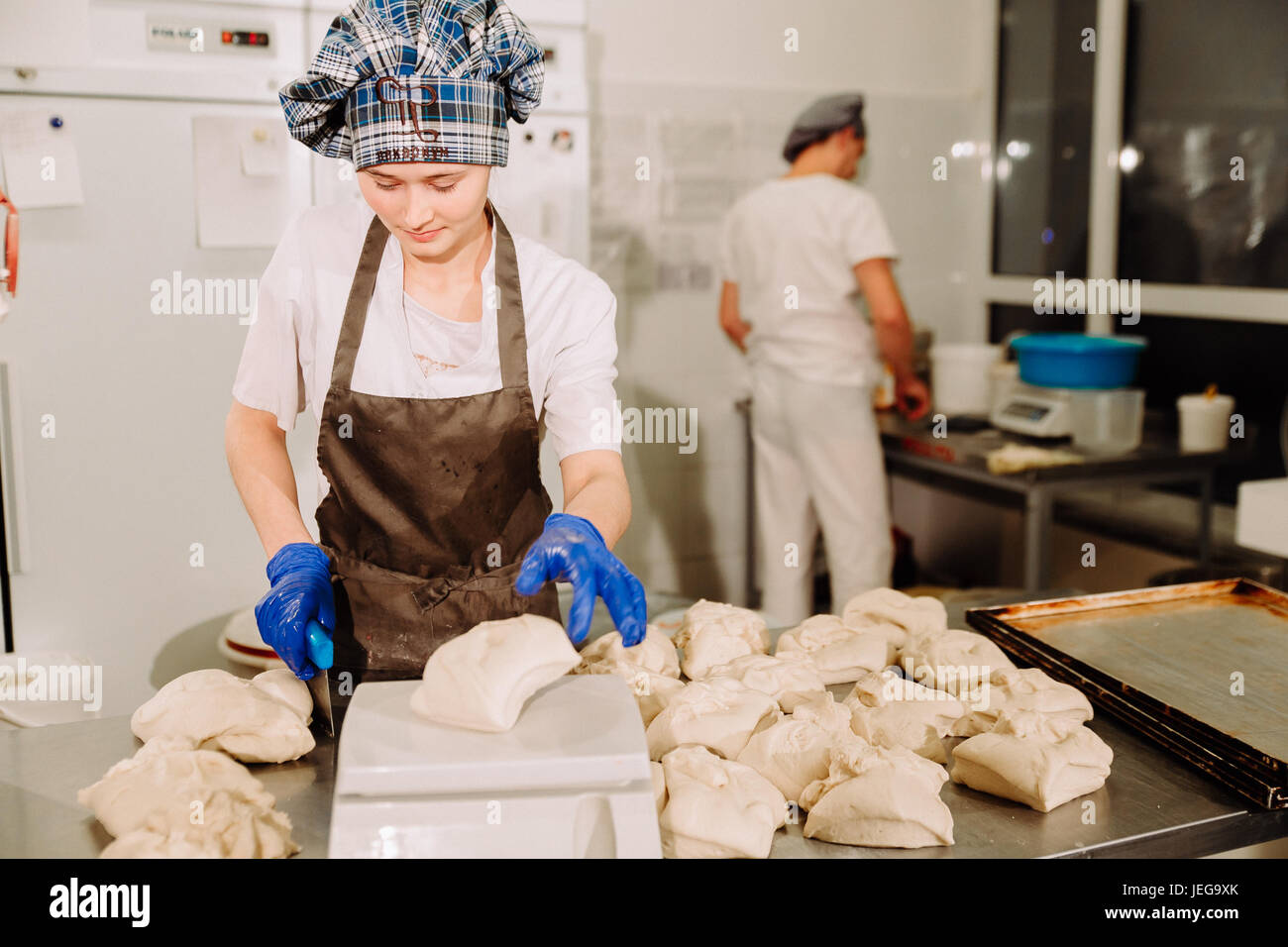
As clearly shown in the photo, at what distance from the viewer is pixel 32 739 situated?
A: 1.45 metres

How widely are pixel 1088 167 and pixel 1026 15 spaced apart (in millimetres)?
734

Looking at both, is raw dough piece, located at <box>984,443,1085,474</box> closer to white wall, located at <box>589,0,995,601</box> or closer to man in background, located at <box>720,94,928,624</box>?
man in background, located at <box>720,94,928,624</box>

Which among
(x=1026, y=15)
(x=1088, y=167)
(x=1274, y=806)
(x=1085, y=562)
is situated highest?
(x=1026, y=15)

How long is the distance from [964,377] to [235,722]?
325cm

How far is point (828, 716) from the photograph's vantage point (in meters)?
1.38

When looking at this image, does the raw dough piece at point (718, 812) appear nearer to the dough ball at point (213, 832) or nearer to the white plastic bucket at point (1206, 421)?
the dough ball at point (213, 832)

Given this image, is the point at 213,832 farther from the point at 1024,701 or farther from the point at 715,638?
the point at 1024,701

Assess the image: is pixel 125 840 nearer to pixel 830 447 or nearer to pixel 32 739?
pixel 32 739

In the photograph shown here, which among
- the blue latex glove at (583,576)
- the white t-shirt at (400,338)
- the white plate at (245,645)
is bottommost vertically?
the white plate at (245,645)

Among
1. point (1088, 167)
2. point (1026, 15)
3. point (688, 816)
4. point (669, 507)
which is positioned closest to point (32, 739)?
point (688, 816)

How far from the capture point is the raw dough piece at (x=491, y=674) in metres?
1.12

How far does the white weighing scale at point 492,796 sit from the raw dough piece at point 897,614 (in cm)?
77

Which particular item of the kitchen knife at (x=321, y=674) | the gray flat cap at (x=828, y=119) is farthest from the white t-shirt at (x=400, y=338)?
the gray flat cap at (x=828, y=119)
